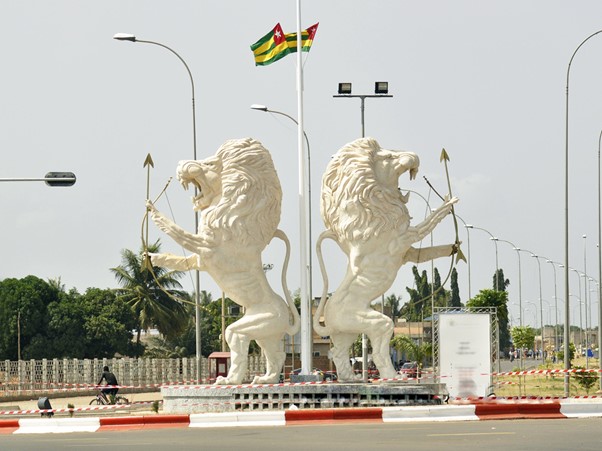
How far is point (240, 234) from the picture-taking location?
34062mm

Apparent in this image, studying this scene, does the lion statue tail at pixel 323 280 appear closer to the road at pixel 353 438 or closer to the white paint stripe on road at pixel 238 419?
the white paint stripe on road at pixel 238 419

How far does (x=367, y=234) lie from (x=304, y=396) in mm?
4169

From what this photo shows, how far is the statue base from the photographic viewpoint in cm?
3291

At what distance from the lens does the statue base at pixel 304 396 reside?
3291 cm

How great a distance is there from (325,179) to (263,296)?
129 inches

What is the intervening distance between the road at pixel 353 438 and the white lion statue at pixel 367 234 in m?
5.74

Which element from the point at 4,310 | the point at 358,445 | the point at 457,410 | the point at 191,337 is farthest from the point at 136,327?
the point at 358,445

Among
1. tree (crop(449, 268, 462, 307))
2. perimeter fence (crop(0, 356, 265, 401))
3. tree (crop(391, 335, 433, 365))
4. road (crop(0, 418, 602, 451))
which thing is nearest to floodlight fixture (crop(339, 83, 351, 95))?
perimeter fence (crop(0, 356, 265, 401))

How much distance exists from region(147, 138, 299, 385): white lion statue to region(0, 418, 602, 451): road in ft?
18.7

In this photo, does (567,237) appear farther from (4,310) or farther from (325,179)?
(4,310)

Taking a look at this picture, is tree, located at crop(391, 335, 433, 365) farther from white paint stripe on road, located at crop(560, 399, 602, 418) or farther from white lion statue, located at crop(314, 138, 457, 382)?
white paint stripe on road, located at crop(560, 399, 602, 418)

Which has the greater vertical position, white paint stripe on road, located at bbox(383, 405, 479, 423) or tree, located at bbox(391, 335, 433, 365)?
tree, located at bbox(391, 335, 433, 365)

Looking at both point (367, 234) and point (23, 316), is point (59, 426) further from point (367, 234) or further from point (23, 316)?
point (23, 316)

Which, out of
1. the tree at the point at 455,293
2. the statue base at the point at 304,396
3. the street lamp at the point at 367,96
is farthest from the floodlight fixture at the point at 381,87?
the tree at the point at 455,293
